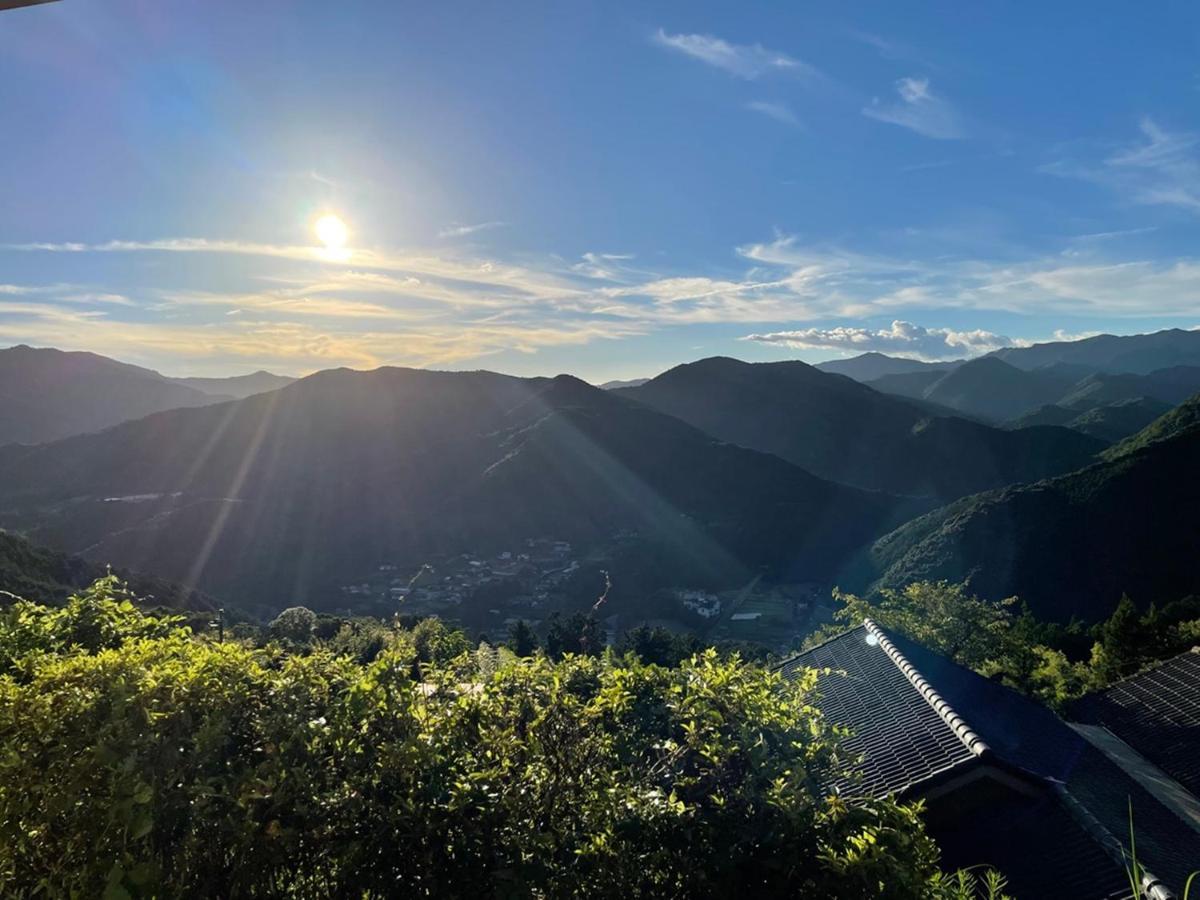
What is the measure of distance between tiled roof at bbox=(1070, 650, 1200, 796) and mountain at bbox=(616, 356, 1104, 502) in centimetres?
9422

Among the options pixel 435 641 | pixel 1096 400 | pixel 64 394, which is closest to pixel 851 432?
pixel 1096 400

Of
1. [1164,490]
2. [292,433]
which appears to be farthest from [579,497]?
[1164,490]

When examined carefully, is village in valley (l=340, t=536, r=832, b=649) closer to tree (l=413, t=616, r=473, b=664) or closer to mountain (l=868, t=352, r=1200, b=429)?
tree (l=413, t=616, r=473, b=664)

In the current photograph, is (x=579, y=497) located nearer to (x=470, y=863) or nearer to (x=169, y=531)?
(x=169, y=531)

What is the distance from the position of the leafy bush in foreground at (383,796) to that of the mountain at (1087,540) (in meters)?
52.9

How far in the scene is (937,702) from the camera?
8.02 m

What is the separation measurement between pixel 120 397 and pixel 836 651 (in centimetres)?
20531

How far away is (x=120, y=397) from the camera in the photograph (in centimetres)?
16750

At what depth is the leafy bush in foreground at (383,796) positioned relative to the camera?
2.59 meters

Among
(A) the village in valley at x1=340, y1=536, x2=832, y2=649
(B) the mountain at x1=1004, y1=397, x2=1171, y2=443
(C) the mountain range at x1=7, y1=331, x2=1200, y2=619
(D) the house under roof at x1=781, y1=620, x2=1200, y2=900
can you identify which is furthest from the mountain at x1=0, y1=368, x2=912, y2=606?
(D) the house under roof at x1=781, y1=620, x2=1200, y2=900

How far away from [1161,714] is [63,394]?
201893mm

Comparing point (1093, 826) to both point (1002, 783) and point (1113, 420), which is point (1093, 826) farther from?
point (1113, 420)

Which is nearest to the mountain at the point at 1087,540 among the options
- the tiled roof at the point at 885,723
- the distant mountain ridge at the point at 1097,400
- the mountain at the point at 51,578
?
the tiled roof at the point at 885,723

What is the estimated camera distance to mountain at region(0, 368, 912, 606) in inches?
2758
